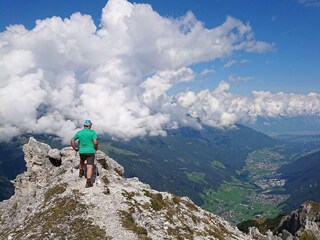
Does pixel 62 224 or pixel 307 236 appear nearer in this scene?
pixel 62 224

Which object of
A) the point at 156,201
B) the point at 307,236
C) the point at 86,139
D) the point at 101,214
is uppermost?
the point at 86,139

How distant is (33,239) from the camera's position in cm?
2858

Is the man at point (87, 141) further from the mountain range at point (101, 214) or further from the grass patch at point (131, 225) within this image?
the grass patch at point (131, 225)

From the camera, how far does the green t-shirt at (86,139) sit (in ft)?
111

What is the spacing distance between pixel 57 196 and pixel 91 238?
895 cm

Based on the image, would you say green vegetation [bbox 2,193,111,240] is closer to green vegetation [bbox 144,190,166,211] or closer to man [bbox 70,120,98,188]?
man [bbox 70,120,98,188]

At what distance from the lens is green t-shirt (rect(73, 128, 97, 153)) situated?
33.7 metres

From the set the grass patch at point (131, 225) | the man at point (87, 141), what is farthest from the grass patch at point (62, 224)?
the man at point (87, 141)

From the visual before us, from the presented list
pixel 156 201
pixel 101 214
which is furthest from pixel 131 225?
pixel 156 201

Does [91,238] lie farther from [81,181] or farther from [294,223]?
[294,223]

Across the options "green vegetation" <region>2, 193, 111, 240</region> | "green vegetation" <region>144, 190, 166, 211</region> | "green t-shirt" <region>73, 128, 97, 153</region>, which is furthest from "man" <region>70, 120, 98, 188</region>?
"green vegetation" <region>144, 190, 166, 211</region>

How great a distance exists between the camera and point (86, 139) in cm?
3400

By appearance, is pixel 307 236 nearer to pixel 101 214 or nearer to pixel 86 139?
pixel 101 214

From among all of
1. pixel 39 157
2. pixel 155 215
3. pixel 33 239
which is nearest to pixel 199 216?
pixel 155 215
